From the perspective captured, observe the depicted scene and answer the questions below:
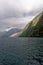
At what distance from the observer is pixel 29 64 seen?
58.3m

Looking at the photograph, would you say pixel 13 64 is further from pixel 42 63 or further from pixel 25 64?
pixel 42 63

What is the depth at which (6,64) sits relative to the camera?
59344 mm

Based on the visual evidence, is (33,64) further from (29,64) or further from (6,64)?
(6,64)

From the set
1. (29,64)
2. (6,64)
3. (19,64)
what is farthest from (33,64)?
(6,64)

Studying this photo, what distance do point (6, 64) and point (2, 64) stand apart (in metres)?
1.54

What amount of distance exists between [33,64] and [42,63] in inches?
166

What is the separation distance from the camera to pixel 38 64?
192 ft

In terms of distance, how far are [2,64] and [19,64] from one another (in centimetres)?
625

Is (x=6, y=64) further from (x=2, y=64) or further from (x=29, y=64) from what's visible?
(x=29, y=64)

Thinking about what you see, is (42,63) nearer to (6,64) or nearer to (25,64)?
(25,64)

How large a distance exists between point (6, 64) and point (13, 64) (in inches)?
100.0

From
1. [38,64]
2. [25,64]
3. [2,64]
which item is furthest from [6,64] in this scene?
[38,64]

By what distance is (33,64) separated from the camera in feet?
190

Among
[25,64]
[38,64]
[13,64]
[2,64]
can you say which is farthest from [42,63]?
[2,64]
